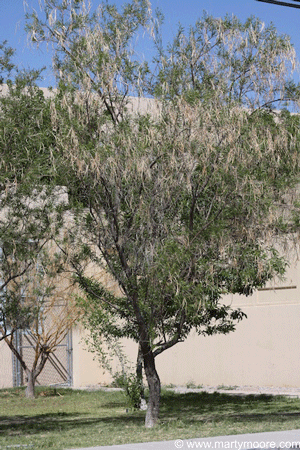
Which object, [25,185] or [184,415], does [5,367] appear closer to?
[184,415]

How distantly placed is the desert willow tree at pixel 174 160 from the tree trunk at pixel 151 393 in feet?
0.06

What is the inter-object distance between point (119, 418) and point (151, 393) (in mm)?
2066

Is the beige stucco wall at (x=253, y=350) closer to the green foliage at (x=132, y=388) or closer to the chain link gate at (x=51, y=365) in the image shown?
the chain link gate at (x=51, y=365)

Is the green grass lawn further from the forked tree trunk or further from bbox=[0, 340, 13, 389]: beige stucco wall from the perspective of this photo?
bbox=[0, 340, 13, 389]: beige stucco wall

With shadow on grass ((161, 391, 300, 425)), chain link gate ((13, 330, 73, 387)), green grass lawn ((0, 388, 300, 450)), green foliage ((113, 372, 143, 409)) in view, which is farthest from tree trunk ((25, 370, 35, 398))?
green foliage ((113, 372, 143, 409))

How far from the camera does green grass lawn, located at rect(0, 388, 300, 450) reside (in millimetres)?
10078

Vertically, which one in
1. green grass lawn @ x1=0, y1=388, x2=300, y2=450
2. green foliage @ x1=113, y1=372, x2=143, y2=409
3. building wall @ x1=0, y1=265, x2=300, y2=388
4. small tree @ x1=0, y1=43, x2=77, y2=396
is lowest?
green grass lawn @ x1=0, y1=388, x2=300, y2=450

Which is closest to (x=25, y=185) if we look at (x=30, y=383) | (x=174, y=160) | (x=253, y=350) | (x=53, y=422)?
(x=174, y=160)

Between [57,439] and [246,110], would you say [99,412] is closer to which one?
[57,439]

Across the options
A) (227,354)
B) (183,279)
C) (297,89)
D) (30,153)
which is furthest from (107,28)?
(227,354)

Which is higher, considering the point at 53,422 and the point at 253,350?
→ the point at 253,350

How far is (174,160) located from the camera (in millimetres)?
10297

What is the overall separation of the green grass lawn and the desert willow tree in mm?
1069

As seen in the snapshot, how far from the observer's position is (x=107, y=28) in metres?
11.6
